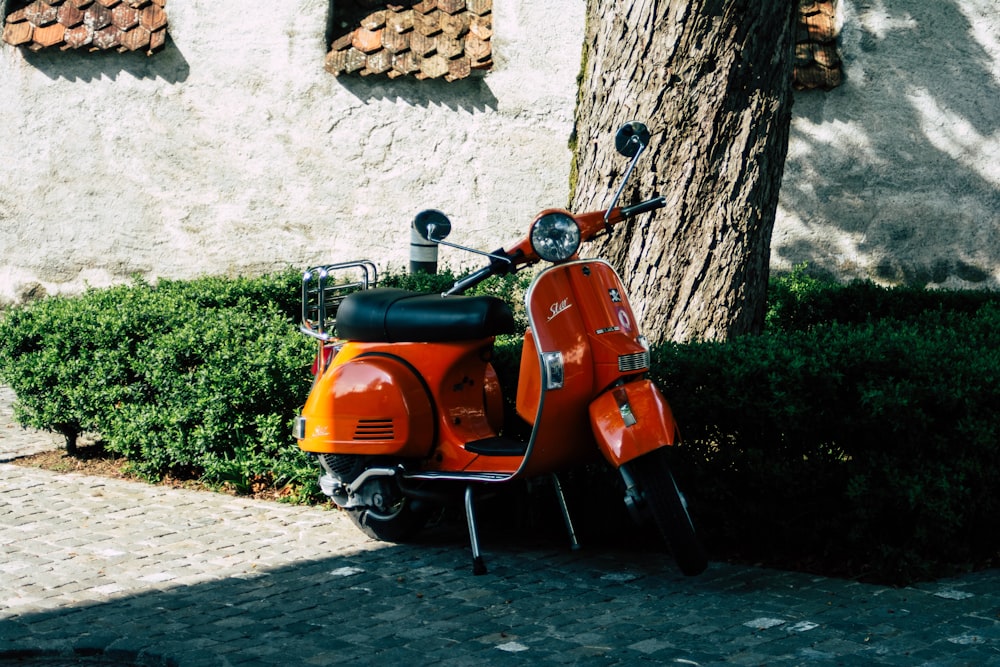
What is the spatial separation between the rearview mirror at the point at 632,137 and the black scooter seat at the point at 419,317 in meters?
0.81

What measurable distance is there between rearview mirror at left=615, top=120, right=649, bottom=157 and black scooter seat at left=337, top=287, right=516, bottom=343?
0.81 metres

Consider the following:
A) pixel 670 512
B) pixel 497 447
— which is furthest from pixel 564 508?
pixel 670 512

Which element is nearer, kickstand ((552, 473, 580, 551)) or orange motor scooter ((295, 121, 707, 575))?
orange motor scooter ((295, 121, 707, 575))

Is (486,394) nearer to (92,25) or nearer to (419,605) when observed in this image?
(419,605)

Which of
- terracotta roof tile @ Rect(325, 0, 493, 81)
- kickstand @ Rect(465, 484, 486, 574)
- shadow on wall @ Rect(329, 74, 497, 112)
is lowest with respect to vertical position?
kickstand @ Rect(465, 484, 486, 574)

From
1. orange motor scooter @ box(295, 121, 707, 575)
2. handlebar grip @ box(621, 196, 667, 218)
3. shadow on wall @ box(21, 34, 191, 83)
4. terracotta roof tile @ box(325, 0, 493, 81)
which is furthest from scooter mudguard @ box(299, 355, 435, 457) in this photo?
shadow on wall @ box(21, 34, 191, 83)

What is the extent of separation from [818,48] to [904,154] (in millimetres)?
1119

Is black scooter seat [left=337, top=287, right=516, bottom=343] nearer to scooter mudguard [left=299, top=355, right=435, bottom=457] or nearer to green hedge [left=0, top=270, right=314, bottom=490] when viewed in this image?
scooter mudguard [left=299, top=355, right=435, bottom=457]

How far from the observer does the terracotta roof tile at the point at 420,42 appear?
1017cm

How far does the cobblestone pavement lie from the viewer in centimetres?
383

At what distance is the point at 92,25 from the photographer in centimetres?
1069

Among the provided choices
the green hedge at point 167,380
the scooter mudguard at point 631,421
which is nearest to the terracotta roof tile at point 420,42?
the green hedge at point 167,380

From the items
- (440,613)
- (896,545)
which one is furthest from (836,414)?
(440,613)

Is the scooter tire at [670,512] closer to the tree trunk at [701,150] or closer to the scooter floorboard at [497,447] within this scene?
the scooter floorboard at [497,447]
